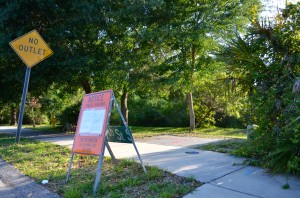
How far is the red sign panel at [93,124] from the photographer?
4289 millimetres

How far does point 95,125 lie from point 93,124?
0.08 metres

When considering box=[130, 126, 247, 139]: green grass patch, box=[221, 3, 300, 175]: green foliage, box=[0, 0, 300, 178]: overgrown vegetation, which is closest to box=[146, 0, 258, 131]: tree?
box=[0, 0, 300, 178]: overgrown vegetation

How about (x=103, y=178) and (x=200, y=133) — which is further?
(x=200, y=133)

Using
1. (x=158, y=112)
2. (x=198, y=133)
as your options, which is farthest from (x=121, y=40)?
(x=158, y=112)

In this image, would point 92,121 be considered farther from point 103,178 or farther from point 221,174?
point 221,174

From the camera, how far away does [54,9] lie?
10.2 meters

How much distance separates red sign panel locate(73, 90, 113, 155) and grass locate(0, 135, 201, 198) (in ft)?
1.83

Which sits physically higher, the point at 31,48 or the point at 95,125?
the point at 31,48

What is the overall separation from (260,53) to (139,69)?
24.0ft

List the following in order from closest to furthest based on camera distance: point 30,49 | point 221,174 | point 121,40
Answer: point 221,174 < point 30,49 < point 121,40

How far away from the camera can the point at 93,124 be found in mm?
4582

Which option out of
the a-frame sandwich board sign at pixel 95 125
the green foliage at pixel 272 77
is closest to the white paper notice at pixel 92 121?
the a-frame sandwich board sign at pixel 95 125

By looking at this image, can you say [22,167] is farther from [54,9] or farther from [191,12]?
[191,12]

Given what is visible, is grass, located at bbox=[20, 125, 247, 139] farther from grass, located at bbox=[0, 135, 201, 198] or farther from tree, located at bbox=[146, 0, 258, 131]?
grass, located at bbox=[0, 135, 201, 198]
